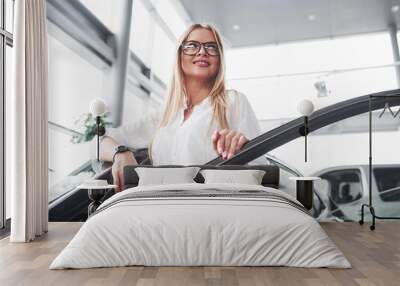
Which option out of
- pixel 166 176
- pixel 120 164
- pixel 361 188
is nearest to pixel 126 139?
pixel 120 164

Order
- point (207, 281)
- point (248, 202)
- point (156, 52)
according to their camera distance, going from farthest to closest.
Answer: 1. point (156, 52)
2. point (248, 202)
3. point (207, 281)

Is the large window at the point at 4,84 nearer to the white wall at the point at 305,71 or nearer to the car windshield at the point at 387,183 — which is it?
the white wall at the point at 305,71

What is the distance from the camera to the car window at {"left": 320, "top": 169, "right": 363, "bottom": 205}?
5285 millimetres

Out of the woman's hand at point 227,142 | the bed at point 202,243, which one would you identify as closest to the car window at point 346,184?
the woman's hand at point 227,142

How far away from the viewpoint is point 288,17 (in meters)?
5.41

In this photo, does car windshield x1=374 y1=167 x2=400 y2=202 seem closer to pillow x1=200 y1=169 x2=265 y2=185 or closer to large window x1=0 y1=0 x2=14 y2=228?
pillow x1=200 y1=169 x2=265 y2=185

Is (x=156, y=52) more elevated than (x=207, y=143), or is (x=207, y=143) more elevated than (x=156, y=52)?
(x=156, y=52)

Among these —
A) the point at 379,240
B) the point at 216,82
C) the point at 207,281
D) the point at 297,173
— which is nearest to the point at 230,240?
the point at 207,281

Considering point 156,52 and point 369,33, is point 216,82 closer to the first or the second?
point 156,52

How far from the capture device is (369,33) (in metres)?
5.29

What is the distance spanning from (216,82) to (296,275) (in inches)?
119

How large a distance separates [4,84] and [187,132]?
2.15 m

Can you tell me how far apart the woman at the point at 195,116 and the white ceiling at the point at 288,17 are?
0.80 ft

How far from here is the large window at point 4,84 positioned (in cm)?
462
